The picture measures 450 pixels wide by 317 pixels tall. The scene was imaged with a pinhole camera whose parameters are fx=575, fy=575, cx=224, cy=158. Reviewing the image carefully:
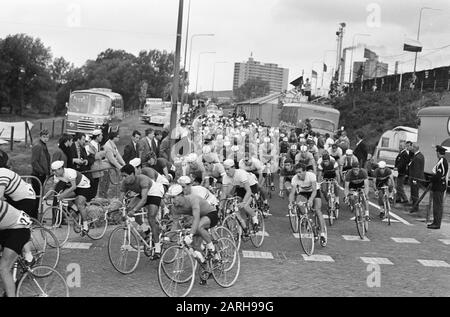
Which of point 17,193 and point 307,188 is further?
point 307,188

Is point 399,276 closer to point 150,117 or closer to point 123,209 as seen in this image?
point 123,209

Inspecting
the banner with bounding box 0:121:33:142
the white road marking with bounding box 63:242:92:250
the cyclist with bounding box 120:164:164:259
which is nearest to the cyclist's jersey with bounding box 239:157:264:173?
the cyclist with bounding box 120:164:164:259

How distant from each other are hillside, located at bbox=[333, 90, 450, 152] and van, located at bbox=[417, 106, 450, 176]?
47.9 ft

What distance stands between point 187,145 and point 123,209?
11.3 metres

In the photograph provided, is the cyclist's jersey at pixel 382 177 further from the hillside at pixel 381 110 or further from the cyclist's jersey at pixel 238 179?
the hillside at pixel 381 110

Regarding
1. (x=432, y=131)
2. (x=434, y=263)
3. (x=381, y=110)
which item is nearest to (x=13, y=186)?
(x=434, y=263)

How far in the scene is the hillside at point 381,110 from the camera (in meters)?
39.7

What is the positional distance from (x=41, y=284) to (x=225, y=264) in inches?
115

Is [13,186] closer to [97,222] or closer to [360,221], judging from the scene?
[97,222]

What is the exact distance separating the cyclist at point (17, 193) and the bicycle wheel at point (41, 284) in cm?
28

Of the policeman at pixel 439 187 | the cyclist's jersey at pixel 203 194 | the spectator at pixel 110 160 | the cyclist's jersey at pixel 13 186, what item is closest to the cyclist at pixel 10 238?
the cyclist's jersey at pixel 13 186

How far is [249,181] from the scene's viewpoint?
1194 cm

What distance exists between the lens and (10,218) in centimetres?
656
